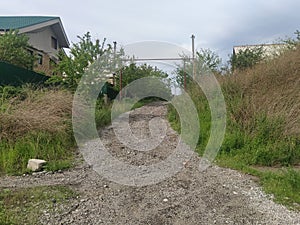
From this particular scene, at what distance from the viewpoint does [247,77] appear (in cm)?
741

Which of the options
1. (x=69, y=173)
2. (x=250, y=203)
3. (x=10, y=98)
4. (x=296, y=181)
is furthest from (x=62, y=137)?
(x=296, y=181)

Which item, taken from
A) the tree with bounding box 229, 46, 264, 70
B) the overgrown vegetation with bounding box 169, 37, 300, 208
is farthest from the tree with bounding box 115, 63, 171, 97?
the overgrown vegetation with bounding box 169, 37, 300, 208

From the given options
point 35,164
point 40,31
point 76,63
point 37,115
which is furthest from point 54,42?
point 35,164

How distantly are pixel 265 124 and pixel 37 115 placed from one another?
5.10 metres

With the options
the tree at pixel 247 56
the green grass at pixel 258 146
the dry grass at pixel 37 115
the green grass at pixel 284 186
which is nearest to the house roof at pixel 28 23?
the dry grass at pixel 37 115

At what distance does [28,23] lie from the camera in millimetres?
17141

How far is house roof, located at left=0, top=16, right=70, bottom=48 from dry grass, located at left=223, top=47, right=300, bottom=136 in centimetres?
1446

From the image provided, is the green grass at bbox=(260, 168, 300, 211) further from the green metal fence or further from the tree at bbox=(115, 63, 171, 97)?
the tree at bbox=(115, 63, 171, 97)

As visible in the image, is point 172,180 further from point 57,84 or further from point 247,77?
point 57,84

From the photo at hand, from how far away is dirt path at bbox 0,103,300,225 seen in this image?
274 cm

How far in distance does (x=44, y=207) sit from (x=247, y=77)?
6.50 m

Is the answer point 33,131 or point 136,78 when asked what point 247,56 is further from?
point 33,131

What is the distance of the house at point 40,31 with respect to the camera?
16.5 meters

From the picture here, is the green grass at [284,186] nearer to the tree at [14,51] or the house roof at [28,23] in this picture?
the tree at [14,51]
